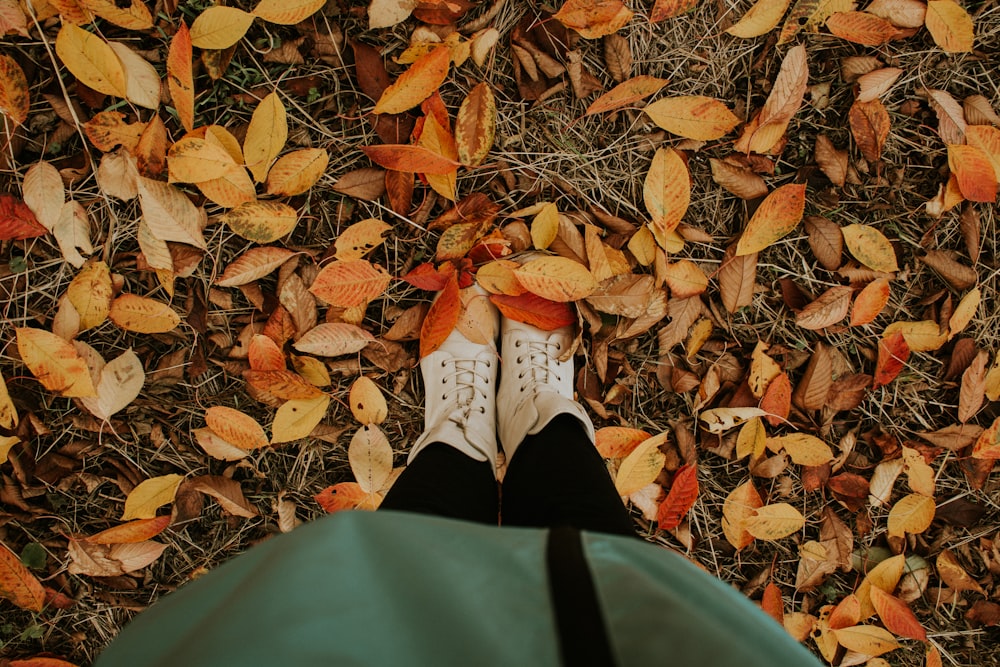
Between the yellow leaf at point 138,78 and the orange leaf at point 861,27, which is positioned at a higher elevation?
the yellow leaf at point 138,78

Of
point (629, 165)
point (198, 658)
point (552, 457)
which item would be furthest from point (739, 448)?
point (198, 658)

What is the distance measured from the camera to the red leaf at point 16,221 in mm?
1012

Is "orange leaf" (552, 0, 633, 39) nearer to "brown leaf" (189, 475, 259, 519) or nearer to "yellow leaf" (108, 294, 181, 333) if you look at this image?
"yellow leaf" (108, 294, 181, 333)

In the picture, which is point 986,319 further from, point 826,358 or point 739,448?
point 739,448

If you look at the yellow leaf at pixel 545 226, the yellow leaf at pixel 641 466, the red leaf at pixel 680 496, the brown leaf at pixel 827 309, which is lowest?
the red leaf at pixel 680 496

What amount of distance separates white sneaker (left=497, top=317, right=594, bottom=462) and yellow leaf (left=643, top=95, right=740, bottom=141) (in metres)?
0.45

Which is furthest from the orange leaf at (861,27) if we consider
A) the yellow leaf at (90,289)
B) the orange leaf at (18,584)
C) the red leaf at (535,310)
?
the orange leaf at (18,584)

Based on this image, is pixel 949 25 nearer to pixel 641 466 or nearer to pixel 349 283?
pixel 641 466

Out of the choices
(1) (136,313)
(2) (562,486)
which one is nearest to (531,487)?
(2) (562,486)

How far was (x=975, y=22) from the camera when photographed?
113 cm

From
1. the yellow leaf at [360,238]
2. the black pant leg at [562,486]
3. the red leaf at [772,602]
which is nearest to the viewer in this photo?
the black pant leg at [562,486]

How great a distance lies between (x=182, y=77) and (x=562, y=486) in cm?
96

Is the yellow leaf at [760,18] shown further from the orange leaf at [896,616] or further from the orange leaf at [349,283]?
the orange leaf at [896,616]

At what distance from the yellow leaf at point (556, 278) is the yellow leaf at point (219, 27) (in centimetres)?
65
